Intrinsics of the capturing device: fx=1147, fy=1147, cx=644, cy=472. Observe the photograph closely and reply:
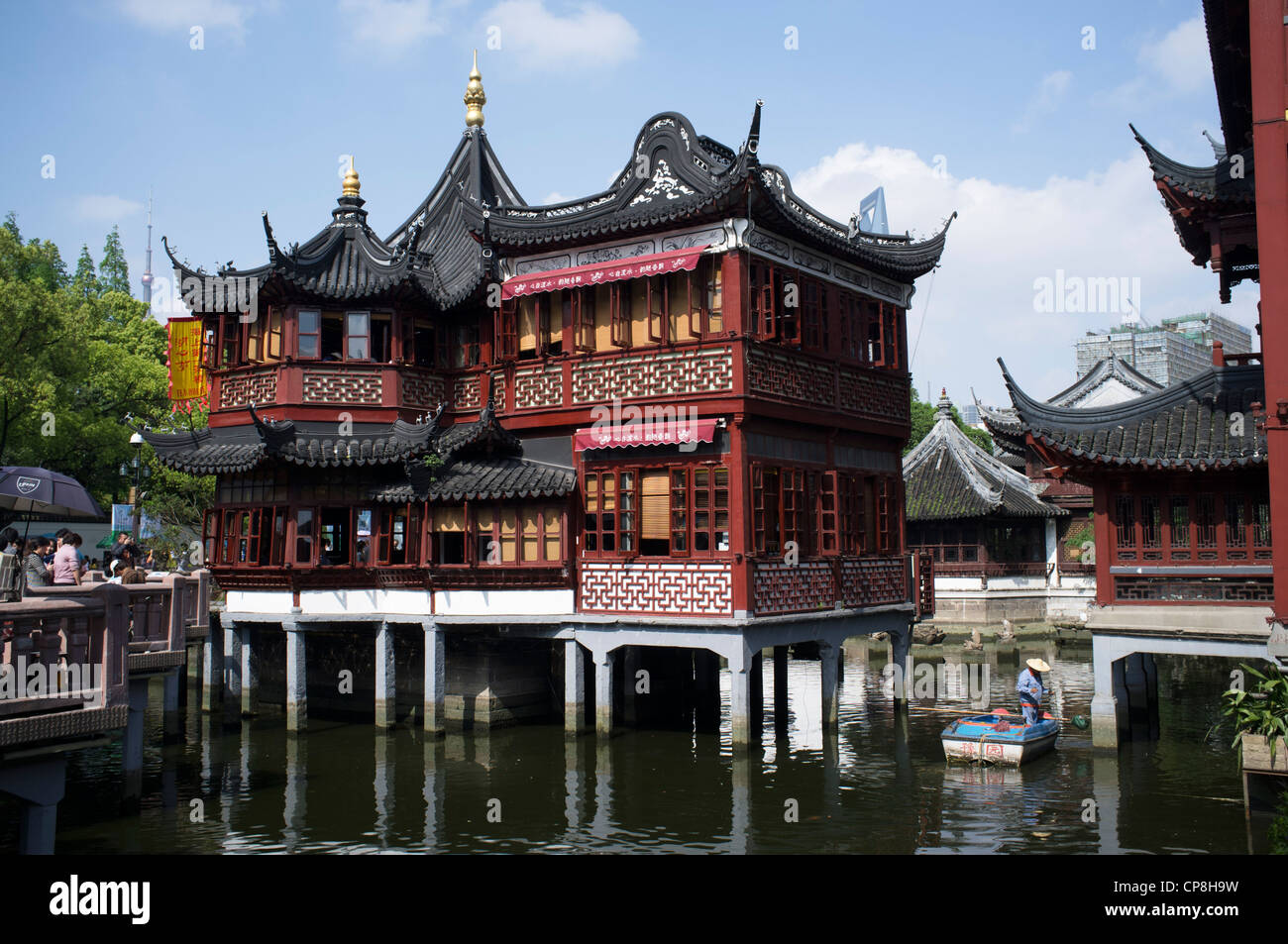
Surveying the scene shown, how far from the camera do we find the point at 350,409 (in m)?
25.2

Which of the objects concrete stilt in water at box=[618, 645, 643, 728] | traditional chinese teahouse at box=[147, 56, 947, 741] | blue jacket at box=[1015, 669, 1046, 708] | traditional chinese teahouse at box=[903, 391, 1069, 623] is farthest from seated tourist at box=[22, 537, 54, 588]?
traditional chinese teahouse at box=[903, 391, 1069, 623]

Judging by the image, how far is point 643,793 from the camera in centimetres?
1870

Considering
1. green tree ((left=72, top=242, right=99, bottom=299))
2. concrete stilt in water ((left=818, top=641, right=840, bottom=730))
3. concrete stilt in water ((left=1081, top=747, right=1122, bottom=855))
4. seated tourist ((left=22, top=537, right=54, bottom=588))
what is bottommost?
concrete stilt in water ((left=1081, top=747, right=1122, bottom=855))

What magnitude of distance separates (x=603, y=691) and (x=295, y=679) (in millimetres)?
6634

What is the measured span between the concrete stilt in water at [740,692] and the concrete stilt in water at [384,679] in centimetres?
758

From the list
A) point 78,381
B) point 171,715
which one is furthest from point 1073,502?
point 78,381

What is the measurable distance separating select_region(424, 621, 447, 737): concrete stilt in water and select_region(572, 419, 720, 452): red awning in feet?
15.7

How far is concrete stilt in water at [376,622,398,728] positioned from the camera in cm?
2381

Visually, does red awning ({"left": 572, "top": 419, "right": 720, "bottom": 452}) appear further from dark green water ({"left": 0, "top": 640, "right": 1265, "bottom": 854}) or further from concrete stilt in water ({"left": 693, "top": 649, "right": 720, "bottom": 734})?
concrete stilt in water ({"left": 693, "top": 649, "right": 720, "bottom": 734})

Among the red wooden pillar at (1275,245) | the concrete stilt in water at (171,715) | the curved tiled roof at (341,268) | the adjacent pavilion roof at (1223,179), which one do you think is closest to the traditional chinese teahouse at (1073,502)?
the adjacent pavilion roof at (1223,179)

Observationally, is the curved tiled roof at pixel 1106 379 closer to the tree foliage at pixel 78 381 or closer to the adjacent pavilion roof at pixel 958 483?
the adjacent pavilion roof at pixel 958 483

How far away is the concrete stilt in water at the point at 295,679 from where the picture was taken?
77.5 feet

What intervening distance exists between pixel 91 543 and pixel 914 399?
2187 inches

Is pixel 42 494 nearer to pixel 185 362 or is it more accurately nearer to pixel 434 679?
pixel 434 679
